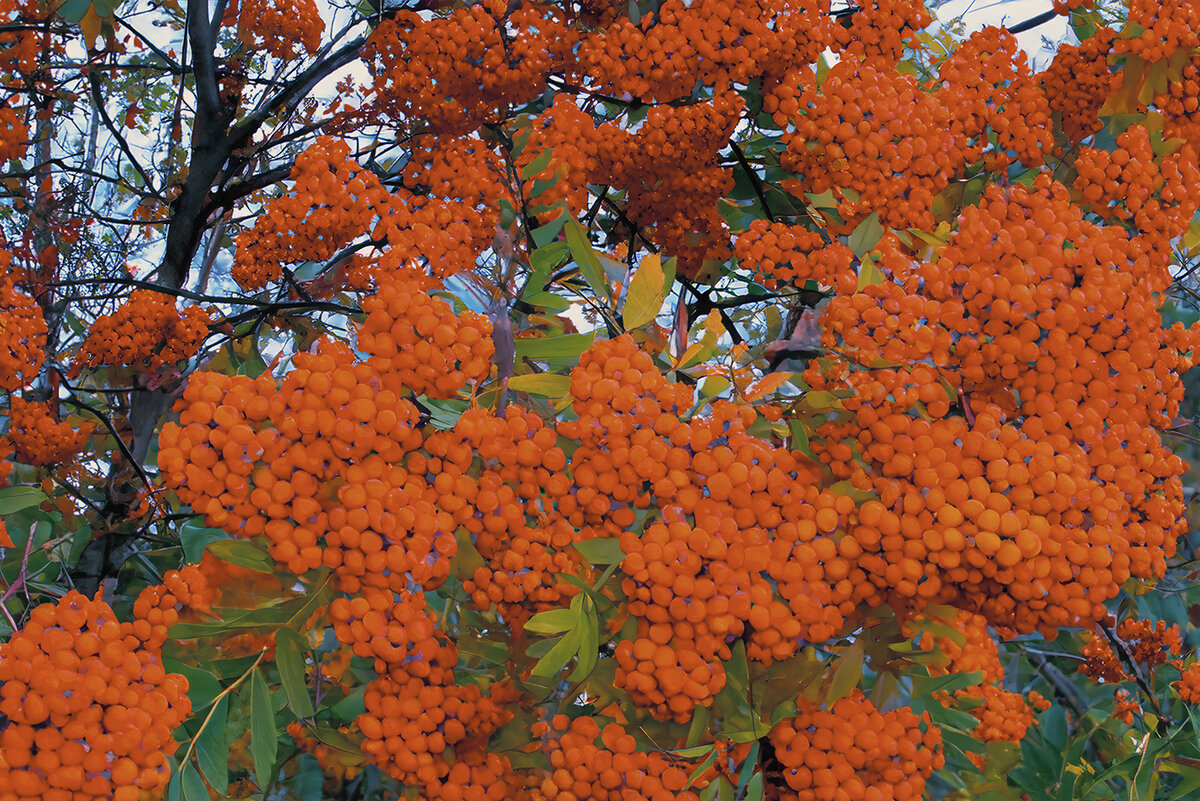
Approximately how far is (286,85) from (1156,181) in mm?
2744

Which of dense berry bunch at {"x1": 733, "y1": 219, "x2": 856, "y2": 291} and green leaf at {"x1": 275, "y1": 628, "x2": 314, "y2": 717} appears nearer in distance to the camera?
green leaf at {"x1": 275, "y1": 628, "x2": 314, "y2": 717}

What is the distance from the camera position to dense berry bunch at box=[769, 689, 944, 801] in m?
1.09

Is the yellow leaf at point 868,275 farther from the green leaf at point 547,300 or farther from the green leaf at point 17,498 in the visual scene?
the green leaf at point 17,498

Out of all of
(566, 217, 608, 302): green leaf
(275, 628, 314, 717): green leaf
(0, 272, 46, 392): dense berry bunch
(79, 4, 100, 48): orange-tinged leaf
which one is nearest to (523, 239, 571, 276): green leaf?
(566, 217, 608, 302): green leaf

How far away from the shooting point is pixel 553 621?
38.5 inches

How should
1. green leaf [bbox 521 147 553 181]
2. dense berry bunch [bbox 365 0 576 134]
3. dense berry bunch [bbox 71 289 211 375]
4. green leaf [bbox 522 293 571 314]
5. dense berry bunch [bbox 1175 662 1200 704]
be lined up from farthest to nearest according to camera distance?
dense berry bunch [bbox 71 289 211 375] → dense berry bunch [bbox 1175 662 1200 704] → dense berry bunch [bbox 365 0 576 134] → green leaf [bbox 521 147 553 181] → green leaf [bbox 522 293 571 314]

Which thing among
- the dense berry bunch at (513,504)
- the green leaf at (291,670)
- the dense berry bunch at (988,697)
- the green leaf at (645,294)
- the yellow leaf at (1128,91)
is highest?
the yellow leaf at (1128,91)

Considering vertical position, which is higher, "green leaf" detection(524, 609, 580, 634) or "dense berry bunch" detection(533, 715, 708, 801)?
"green leaf" detection(524, 609, 580, 634)

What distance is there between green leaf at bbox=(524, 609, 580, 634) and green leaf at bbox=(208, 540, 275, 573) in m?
0.40

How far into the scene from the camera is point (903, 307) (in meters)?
1.07

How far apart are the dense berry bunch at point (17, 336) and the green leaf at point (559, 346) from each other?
5.37 feet

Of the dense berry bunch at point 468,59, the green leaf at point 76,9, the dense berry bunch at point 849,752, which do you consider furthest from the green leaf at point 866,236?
the green leaf at point 76,9

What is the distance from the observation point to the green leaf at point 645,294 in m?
1.18

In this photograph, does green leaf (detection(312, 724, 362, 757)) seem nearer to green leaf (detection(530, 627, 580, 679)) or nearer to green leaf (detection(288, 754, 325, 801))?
green leaf (detection(530, 627, 580, 679))
